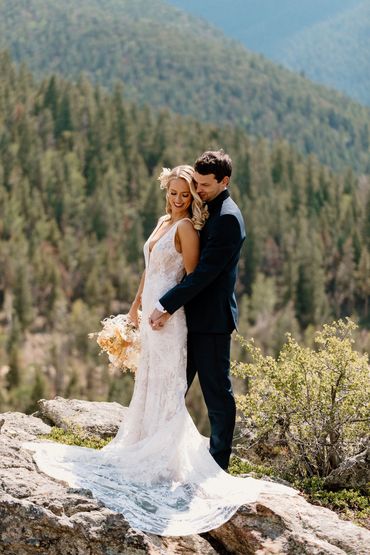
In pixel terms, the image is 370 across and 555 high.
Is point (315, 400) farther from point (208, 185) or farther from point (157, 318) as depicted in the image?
point (208, 185)

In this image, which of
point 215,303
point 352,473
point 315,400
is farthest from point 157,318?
point 352,473

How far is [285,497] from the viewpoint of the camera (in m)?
8.34

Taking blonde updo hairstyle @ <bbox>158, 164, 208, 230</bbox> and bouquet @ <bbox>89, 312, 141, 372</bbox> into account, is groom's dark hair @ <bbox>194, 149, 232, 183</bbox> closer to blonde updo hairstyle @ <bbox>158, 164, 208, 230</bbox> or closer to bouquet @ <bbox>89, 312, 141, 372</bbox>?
blonde updo hairstyle @ <bbox>158, 164, 208, 230</bbox>

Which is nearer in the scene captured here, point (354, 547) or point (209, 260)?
point (354, 547)

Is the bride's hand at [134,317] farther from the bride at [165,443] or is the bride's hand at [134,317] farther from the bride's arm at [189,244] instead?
the bride's arm at [189,244]

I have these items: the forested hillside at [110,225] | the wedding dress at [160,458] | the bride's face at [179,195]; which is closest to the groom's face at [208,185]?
the bride's face at [179,195]

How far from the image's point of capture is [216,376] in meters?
8.62

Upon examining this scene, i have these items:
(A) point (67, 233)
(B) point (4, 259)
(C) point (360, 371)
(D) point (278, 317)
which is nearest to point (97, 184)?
(A) point (67, 233)

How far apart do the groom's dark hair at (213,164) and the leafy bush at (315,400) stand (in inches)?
106

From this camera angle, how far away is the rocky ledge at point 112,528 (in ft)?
23.5

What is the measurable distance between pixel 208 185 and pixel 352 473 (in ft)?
12.5

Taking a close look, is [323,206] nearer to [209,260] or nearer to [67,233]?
[67,233]

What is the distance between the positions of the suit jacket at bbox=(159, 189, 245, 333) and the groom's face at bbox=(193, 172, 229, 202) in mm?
67

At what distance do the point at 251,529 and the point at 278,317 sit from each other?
106078 millimetres
